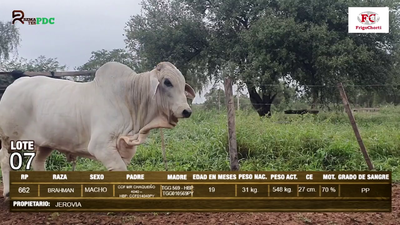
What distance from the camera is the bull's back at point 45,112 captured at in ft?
9.24

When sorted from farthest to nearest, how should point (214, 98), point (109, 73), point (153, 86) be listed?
point (214, 98) < point (109, 73) < point (153, 86)

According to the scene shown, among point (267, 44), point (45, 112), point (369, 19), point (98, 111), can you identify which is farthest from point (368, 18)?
point (45, 112)

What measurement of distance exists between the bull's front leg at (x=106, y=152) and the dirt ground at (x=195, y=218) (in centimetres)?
43

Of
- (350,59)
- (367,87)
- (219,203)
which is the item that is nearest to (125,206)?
(219,203)

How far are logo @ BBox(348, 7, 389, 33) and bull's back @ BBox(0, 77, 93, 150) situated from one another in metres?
2.07

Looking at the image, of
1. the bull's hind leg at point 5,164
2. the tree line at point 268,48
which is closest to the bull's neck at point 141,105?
the tree line at point 268,48

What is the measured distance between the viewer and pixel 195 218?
2.98 metres

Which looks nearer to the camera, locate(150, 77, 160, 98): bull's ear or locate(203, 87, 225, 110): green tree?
locate(150, 77, 160, 98): bull's ear

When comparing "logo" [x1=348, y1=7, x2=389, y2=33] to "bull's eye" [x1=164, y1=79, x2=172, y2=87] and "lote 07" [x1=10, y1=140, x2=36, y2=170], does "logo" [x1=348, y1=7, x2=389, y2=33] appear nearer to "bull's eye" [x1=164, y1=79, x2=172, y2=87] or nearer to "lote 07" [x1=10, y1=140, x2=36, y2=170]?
"bull's eye" [x1=164, y1=79, x2=172, y2=87]

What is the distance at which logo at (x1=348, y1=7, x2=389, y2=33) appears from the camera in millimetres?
2895

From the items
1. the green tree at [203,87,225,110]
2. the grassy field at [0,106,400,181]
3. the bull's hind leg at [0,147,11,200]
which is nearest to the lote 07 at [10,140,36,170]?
the bull's hind leg at [0,147,11,200]

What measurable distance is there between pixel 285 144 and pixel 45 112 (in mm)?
2297

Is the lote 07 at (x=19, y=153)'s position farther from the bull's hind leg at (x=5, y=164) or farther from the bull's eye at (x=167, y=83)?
the bull's eye at (x=167, y=83)

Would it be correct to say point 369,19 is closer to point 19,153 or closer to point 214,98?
point 214,98
